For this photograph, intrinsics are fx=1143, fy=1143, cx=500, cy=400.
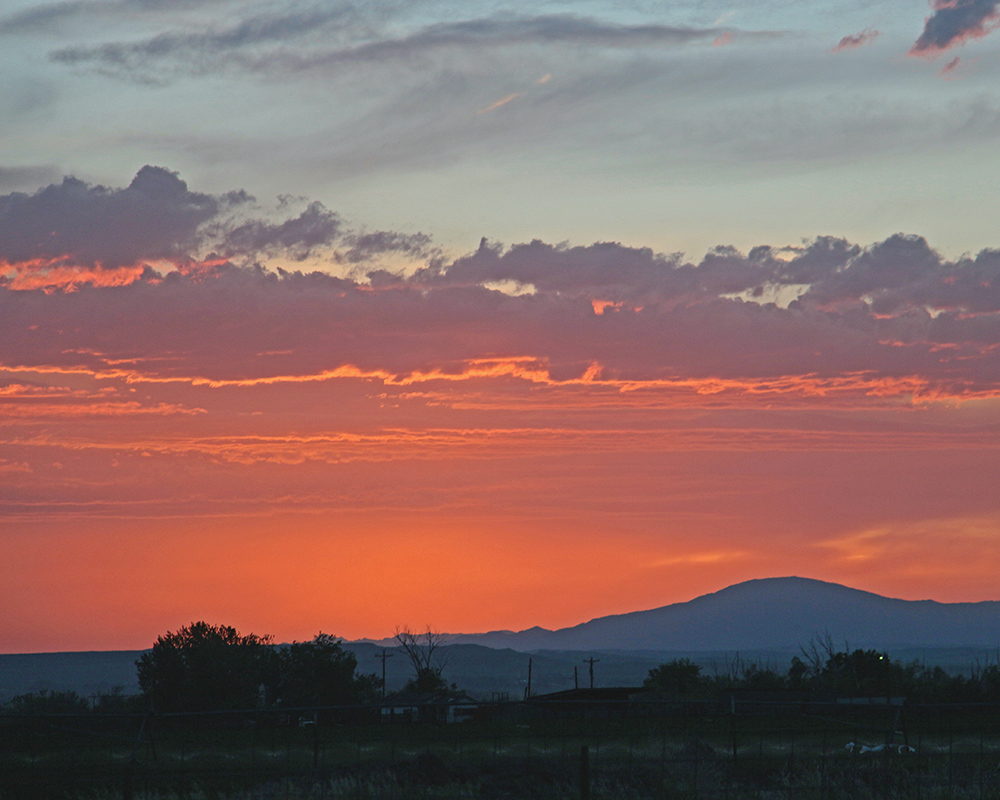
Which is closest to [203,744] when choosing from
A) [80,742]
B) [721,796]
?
[80,742]

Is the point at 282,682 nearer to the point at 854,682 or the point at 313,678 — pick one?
the point at 313,678

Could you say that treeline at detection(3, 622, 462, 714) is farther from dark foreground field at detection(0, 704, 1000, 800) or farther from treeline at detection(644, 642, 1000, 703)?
treeline at detection(644, 642, 1000, 703)

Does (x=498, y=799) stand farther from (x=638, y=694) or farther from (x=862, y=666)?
(x=862, y=666)

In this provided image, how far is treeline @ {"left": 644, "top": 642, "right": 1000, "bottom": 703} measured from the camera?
10756 centimetres

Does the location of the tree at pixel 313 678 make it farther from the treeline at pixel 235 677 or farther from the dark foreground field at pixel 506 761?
the dark foreground field at pixel 506 761

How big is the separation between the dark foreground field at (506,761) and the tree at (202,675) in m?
12.2

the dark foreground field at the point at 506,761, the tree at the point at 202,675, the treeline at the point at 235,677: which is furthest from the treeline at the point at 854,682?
the tree at the point at 202,675

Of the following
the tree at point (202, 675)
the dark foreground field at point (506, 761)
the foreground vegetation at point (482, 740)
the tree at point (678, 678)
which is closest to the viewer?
the dark foreground field at point (506, 761)

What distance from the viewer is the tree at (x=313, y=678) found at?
359 ft

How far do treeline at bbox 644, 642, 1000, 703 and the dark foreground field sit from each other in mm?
15435

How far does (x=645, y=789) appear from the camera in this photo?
4281 centimetres

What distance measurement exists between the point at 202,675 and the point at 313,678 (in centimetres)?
1060

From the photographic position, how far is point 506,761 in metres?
50.8

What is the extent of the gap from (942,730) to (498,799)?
168 ft
